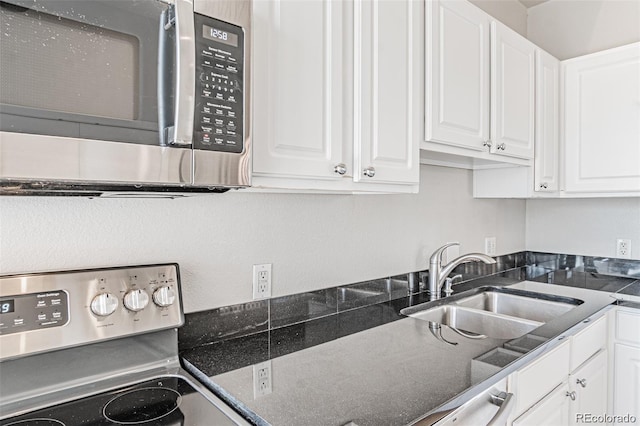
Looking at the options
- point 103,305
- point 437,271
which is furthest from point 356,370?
point 437,271


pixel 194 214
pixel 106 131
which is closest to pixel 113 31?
pixel 106 131

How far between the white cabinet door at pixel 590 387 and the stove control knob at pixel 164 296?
1.42 m

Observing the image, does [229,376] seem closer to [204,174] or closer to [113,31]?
[204,174]

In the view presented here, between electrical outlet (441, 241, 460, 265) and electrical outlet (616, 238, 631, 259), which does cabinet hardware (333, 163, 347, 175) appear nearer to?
electrical outlet (441, 241, 460, 265)

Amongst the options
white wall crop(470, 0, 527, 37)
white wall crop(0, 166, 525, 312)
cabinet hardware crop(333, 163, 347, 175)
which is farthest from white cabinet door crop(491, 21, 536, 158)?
cabinet hardware crop(333, 163, 347, 175)

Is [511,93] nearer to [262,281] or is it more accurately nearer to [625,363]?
[625,363]

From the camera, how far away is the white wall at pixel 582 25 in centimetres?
242

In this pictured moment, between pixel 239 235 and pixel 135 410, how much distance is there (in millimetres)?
570

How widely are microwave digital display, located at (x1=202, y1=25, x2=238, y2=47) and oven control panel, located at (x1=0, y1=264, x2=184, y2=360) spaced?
0.60 meters

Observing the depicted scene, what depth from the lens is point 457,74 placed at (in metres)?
1.60

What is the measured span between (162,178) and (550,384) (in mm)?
1354

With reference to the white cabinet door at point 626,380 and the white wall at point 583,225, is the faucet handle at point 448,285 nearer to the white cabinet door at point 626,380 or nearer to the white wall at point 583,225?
the white cabinet door at point 626,380

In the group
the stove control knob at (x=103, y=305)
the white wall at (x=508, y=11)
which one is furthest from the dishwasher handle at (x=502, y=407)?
the white wall at (x=508, y=11)

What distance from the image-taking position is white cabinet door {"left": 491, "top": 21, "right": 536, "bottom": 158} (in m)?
1.79
